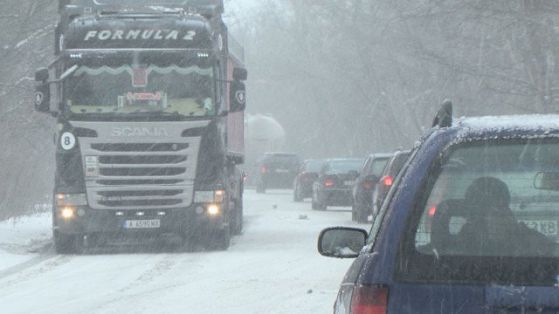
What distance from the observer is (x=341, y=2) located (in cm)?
5650

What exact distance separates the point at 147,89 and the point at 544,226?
1508 cm

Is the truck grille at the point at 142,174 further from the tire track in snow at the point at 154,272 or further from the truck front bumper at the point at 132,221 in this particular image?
the tire track in snow at the point at 154,272

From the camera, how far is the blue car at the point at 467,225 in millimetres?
4664

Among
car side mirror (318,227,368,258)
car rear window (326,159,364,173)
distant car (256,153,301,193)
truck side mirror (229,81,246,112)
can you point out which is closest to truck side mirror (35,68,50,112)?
truck side mirror (229,81,246,112)

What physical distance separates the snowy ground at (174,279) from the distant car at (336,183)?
12337 mm

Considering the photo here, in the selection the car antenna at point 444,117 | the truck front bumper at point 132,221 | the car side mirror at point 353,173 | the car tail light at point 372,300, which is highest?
the car side mirror at point 353,173

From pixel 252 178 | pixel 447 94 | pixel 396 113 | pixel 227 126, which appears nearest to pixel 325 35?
pixel 252 178

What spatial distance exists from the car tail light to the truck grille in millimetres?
14897

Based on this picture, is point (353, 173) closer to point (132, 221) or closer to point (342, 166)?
point (342, 166)

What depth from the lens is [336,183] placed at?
3653cm

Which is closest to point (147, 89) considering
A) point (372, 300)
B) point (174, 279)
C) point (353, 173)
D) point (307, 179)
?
point (174, 279)

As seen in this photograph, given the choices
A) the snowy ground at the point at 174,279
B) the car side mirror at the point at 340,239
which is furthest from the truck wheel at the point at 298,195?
the car side mirror at the point at 340,239

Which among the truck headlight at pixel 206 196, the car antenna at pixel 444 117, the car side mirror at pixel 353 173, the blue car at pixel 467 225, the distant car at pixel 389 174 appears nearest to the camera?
the blue car at pixel 467 225

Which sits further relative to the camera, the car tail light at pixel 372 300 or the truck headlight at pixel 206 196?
the truck headlight at pixel 206 196
